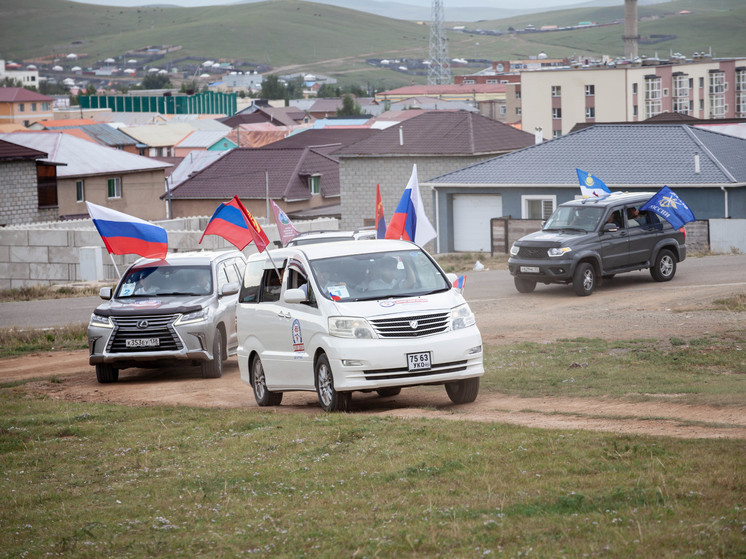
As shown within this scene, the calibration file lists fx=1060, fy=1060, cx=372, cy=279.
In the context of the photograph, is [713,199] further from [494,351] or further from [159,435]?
[159,435]

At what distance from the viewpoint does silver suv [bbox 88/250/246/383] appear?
52.2 ft

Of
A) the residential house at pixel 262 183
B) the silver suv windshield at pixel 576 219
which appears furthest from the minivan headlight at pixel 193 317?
the residential house at pixel 262 183

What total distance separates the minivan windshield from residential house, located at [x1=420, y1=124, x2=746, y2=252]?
27.5m

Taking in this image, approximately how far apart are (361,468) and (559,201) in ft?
113

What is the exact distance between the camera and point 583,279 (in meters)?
23.3

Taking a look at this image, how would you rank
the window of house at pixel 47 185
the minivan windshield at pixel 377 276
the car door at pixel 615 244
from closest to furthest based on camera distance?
the minivan windshield at pixel 377 276 → the car door at pixel 615 244 → the window of house at pixel 47 185

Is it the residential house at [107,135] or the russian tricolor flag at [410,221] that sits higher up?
the residential house at [107,135]

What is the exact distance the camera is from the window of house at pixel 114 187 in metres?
59.7

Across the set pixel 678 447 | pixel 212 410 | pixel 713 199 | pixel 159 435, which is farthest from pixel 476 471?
pixel 713 199

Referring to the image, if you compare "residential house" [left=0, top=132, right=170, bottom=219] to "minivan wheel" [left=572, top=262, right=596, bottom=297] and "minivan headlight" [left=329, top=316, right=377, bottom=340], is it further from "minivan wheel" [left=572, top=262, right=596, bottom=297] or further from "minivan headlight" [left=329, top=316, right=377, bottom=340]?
"minivan headlight" [left=329, top=316, right=377, bottom=340]

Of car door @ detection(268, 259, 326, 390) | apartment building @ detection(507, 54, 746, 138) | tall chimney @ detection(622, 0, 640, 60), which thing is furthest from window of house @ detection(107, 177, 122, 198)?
tall chimney @ detection(622, 0, 640, 60)

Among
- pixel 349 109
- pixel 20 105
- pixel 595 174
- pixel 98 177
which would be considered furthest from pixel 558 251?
pixel 20 105

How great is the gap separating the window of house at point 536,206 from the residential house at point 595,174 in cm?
4

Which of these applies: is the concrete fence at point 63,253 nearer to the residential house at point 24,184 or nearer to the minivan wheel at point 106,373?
the residential house at point 24,184
